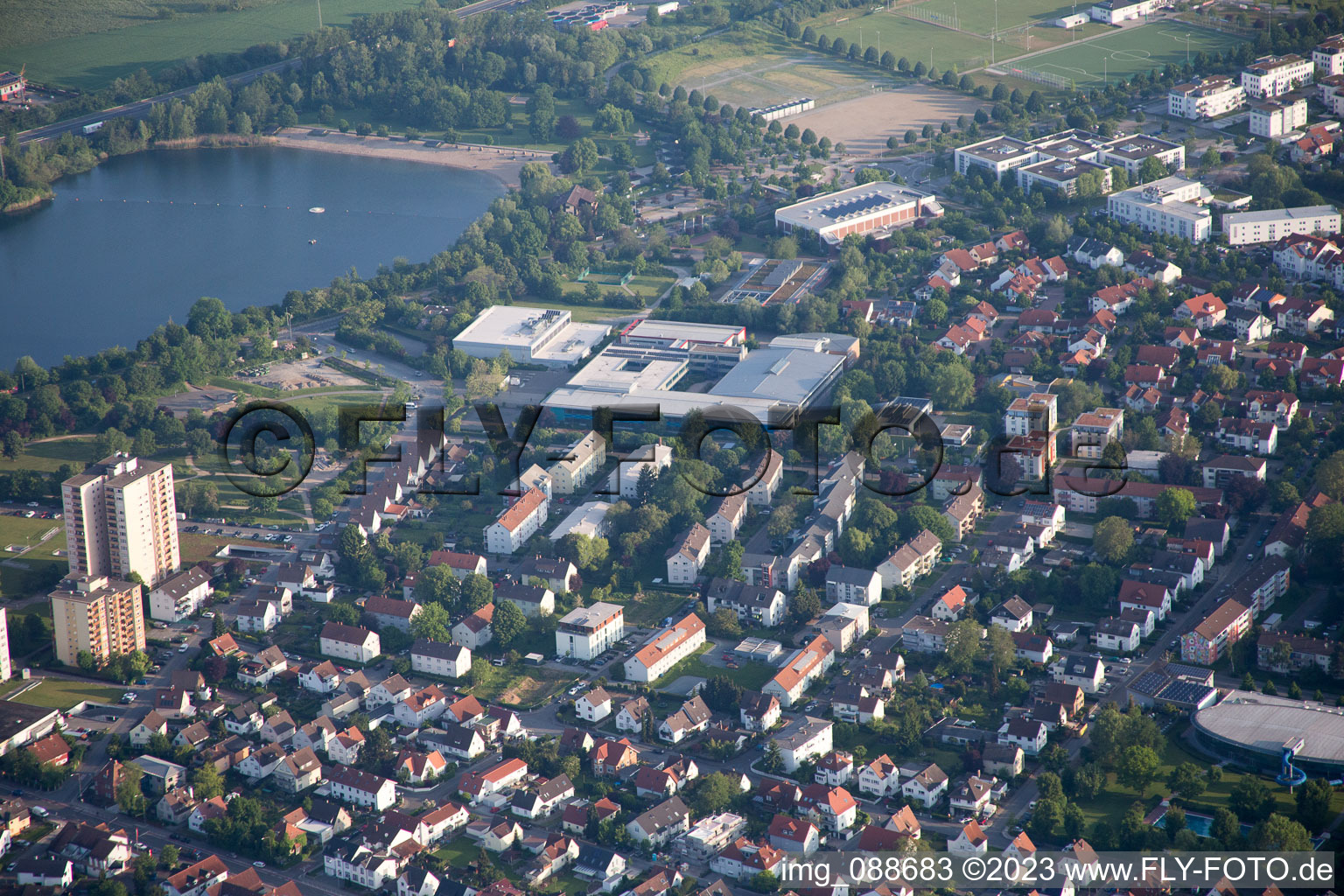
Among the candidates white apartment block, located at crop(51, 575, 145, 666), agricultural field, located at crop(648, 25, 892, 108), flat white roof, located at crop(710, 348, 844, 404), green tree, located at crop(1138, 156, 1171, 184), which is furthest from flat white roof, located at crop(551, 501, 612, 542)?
agricultural field, located at crop(648, 25, 892, 108)

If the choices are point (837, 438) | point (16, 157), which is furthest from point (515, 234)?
point (16, 157)

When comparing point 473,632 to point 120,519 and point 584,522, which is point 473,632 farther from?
point 120,519

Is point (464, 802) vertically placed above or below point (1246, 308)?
below

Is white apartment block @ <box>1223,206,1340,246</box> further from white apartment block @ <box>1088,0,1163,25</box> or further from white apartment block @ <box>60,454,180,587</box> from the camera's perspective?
white apartment block @ <box>60,454,180,587</box>

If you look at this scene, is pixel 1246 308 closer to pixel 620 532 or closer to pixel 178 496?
pixel 620 532

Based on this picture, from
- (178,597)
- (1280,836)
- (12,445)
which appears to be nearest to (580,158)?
(12,445)

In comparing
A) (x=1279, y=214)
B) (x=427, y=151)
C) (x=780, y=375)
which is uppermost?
(x=1279, y=214)
